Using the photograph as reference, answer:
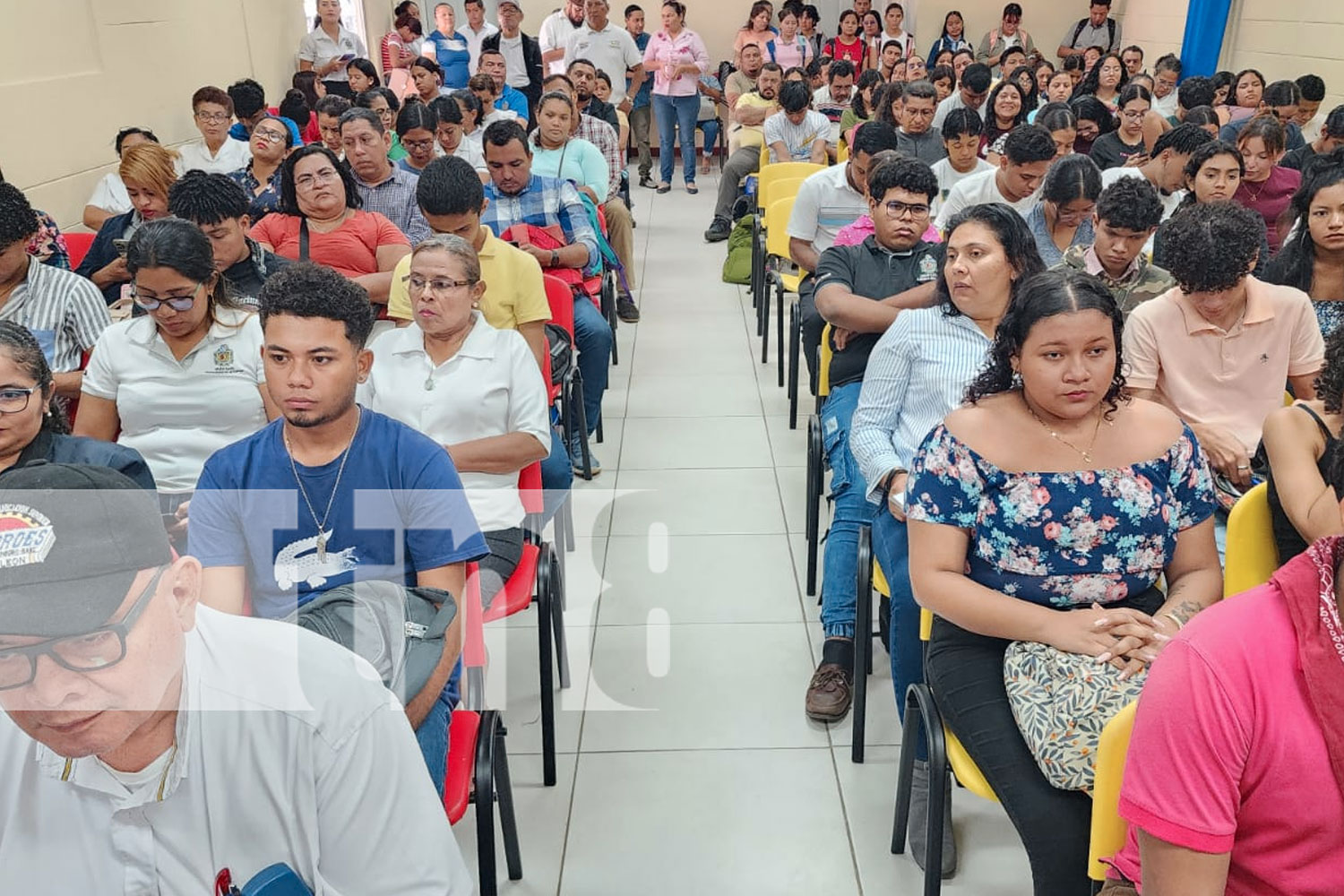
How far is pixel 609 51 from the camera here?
28.8 ft

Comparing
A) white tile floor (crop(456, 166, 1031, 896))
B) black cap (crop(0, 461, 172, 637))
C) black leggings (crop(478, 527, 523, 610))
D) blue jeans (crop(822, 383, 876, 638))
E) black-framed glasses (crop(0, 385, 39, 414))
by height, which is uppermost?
black cap (crop(0, 461, 172, 637))

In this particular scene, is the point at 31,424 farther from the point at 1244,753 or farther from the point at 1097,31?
the point at 1097,31

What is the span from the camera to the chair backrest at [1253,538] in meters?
1.74

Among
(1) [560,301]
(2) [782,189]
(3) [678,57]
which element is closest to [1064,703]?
(1) [560,301]

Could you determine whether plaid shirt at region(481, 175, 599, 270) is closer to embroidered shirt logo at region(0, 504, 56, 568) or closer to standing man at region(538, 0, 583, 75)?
embroidered shirt logo at region(0, 504, 56, 568)

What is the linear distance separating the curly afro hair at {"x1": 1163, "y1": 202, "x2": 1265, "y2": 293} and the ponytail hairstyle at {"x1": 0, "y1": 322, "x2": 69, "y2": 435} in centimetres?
247

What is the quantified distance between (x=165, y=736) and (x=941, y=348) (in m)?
1.89

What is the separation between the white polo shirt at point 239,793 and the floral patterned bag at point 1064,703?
0.96 meters

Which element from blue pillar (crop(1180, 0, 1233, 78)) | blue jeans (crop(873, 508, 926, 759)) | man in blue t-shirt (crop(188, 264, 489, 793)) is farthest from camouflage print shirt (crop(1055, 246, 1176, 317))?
blue pillar (crop(1180, 0, 1233, 78))

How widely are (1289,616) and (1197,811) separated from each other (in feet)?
0.77

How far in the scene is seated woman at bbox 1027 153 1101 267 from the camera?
3297 mm

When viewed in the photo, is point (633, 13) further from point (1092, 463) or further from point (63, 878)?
point (63, 878)

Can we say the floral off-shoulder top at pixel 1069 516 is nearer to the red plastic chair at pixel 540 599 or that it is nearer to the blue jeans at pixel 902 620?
the blue jeans at pixel 902 620

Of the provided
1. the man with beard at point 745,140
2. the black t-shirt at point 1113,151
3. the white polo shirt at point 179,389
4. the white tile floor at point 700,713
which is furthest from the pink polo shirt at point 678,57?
the white polo shirt at point 179,389
